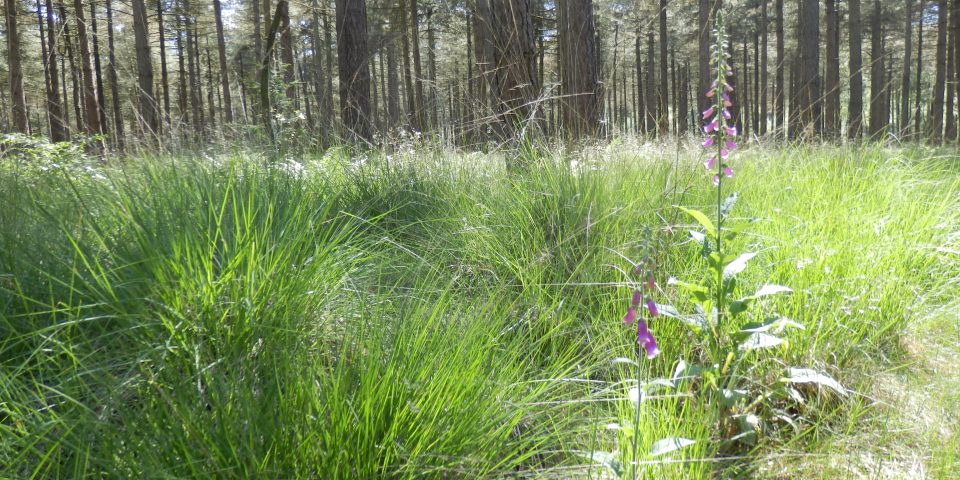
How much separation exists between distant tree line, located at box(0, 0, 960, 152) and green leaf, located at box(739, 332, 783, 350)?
0.79m

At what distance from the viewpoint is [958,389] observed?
5.41 ft

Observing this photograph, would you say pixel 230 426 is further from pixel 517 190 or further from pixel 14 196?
pixel 517 190

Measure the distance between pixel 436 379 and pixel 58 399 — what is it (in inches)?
30.3

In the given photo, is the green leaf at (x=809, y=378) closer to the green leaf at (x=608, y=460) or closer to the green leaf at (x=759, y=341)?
the green leaf at (x=759, y=341)

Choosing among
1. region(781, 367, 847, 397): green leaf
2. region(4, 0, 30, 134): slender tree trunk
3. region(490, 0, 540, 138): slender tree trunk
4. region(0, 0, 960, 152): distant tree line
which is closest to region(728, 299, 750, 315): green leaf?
region(781, 367, 847, 397): green leaf

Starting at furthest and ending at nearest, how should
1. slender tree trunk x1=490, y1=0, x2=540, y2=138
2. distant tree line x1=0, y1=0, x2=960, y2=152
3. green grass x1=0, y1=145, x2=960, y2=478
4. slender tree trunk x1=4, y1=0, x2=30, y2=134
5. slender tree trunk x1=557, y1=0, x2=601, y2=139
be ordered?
slender tree trunk x1=4, y1=0, x2=30, y2=134 → slender tree trunk x1=490, y1=0, x2=540, y2=138 → slender tree trunk x1=557, y1=0, x2=601, y2=139 → distant tree line x1=0, y1=0, x2=960, y2=152 → green grass x1=0, y1=145, x2=960, y2=478

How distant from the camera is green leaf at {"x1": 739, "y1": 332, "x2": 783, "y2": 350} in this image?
4.96ft

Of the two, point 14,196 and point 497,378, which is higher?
point 14,196

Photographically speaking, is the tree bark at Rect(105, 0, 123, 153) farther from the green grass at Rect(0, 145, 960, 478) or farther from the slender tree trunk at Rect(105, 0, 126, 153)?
the green grass at Rect(0, 145, 960, 478)

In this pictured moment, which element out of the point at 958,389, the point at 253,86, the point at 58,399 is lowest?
the point at 958,389

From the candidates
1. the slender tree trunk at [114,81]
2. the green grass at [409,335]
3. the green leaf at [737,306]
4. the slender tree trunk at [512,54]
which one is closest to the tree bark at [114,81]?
the slender tree trunk at [114,81]

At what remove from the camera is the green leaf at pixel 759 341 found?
1.51 metres

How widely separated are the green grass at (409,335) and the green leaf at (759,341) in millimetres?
178

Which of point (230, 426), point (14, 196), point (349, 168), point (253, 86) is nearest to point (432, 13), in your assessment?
point (253, 86)
